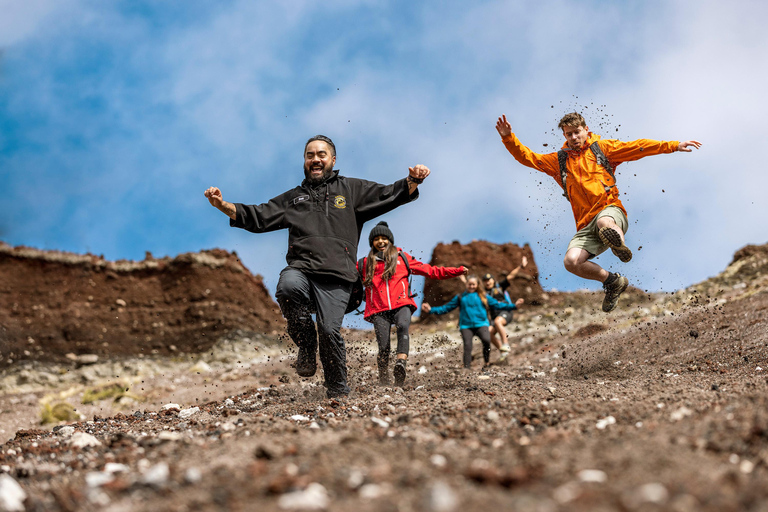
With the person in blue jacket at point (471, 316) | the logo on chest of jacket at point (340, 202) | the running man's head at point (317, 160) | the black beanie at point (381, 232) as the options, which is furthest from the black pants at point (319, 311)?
the person in blue jacket at point (471, 316)

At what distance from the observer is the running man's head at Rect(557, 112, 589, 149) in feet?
23.0

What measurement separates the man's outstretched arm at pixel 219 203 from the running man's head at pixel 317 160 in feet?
2.61

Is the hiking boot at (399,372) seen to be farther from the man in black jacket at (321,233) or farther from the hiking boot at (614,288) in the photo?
the hiking boot at (614,288)

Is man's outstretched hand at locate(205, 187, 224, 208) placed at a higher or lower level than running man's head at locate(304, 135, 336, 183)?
lower

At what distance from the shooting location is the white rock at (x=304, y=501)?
224 centimetres

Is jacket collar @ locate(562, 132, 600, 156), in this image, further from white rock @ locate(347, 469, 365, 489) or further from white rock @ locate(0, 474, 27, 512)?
white rock @ locate(0, 474, 27, 512)

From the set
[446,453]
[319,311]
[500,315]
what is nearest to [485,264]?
[500,315]

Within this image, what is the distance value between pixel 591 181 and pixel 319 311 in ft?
10.5

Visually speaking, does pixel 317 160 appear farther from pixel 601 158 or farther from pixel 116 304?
pixel 116 304

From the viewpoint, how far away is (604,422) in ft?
12.3

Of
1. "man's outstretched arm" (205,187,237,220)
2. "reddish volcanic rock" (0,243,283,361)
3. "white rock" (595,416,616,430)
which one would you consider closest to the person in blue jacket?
"man's outstretched arm" (205,187,237,220)

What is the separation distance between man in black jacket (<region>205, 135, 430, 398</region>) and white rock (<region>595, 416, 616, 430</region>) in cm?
272

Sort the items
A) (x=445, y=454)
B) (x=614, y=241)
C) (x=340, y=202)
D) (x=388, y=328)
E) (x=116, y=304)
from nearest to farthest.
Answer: (x=445, y=454) < (x=340, y=202) < (x=614, y=241) < (x=388, y=328) < (x=116, y=304)

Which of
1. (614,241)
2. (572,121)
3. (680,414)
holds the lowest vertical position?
(680,414)
